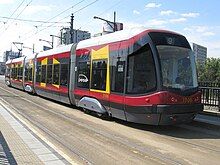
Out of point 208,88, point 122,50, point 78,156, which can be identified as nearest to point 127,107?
point 122,50

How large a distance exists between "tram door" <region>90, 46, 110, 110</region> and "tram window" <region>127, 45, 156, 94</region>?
1.63 meters

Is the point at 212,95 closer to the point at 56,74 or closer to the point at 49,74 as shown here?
Result: the point at 56,74

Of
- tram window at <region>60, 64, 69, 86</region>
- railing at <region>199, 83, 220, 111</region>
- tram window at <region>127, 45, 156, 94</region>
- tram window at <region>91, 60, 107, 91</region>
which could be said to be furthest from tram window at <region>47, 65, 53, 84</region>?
tram window at <region>127, 45, 156, 94</region>

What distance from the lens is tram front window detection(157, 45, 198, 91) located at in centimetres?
1201

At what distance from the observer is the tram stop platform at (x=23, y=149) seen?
25.1 feet

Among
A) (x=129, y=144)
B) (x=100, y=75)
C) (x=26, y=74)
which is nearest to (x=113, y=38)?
(x=100, y=75)

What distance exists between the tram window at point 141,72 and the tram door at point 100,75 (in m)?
1.63

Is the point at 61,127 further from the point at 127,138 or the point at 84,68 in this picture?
the point at 84,68

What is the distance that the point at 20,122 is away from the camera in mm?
13297

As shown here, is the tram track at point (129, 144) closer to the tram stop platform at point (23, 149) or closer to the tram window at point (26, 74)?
the tram stop platform at point (23, 149)

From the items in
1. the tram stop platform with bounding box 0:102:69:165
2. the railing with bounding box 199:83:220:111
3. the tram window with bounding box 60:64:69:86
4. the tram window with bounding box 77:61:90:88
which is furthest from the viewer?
the tram window with bounding box 60:64:69:86

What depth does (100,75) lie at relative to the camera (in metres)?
14.8

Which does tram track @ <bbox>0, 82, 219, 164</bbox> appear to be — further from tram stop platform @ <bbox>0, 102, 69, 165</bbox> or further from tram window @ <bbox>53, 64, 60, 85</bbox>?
tram window @ <bbox>53, 64, 60, 85</bbox>

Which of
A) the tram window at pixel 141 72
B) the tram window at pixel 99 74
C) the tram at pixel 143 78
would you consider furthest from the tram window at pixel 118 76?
the tram window at pixel 99 74
